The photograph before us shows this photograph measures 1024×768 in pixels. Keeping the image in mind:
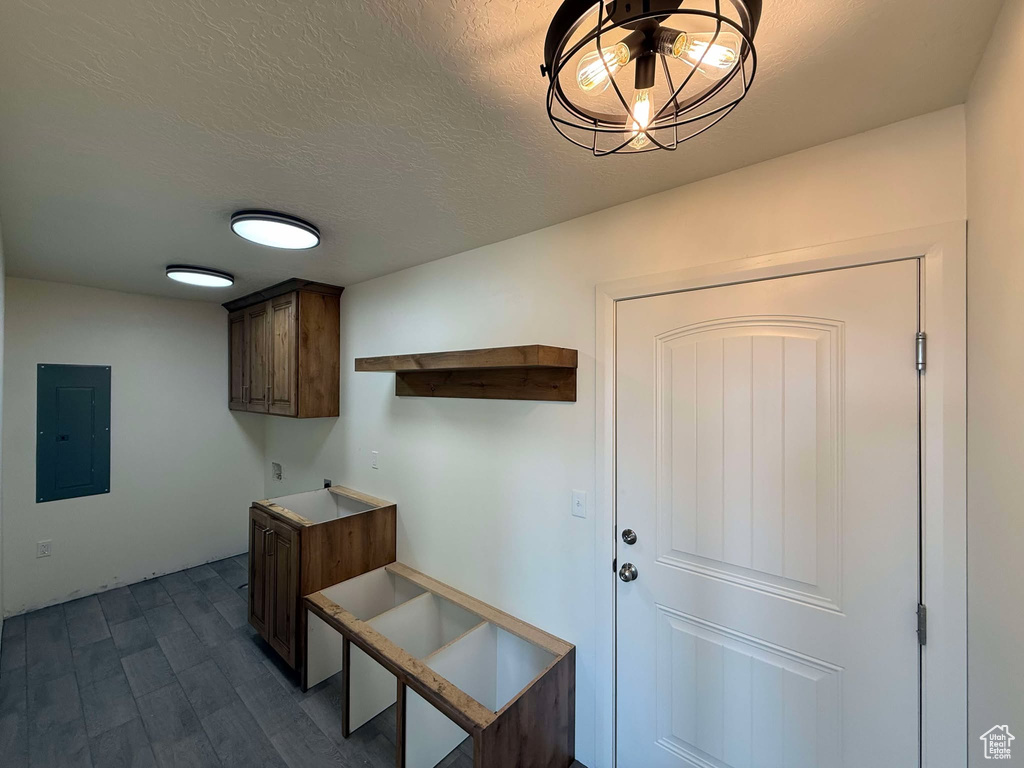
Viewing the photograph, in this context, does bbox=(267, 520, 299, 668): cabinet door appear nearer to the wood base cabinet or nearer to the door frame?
the wood base cabinet

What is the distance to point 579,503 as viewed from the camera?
5.85ft

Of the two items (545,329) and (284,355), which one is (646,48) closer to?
(545,329)

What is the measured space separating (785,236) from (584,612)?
64.4 inches

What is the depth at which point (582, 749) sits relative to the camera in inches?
68.7

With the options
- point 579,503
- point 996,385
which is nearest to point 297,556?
point 579,503

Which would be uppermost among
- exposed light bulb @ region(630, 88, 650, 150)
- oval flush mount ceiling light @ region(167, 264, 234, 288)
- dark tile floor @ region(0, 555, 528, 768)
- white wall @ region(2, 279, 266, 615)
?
oval flush mount ceiling light @ region(167, 264, 234, 288)

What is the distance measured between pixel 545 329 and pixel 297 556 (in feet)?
6.12

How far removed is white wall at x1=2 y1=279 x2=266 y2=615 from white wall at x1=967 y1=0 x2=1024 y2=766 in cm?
477

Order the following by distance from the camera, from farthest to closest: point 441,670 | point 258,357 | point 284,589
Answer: point 258,357
point 284,589
point 441,670

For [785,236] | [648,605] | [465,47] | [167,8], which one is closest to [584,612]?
[648,605]

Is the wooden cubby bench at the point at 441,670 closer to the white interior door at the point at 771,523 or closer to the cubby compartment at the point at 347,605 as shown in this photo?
the cubby compartment at the point at 347,605

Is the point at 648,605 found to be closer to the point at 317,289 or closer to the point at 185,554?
the point at 317,289

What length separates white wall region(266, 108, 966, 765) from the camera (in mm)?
1197

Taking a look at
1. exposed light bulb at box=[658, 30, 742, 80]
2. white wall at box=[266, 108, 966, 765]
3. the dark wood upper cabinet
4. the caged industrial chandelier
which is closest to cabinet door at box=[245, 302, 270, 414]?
the dark wood upper cabinet
